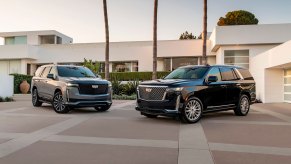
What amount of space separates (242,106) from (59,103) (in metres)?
6.86

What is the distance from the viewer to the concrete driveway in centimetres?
569

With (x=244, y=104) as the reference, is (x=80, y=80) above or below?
above

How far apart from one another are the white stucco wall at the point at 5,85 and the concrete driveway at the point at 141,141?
10.4 m

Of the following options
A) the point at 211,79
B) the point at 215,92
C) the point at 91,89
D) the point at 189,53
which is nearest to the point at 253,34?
the point at 189,53

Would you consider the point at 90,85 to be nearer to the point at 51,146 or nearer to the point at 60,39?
the point at 51,146

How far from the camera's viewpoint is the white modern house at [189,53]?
63.5 feet

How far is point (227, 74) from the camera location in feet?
38.3

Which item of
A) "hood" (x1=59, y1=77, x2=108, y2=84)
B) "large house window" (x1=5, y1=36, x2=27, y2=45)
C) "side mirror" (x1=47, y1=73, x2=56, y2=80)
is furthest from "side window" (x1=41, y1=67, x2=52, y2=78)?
"large house window" (x1=5, y1=36, x2=27, y2=45)

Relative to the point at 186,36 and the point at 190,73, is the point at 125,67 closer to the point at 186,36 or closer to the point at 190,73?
the point at 190,73

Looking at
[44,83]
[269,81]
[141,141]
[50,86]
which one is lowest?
[141,141]

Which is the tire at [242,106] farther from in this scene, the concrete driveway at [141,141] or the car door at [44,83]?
the car door at [44,83]

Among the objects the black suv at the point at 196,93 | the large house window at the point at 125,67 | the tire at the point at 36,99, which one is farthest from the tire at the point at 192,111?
the large house window at the point at 125,67

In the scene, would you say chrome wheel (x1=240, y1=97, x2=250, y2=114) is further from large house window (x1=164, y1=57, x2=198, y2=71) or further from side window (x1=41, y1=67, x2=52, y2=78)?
large house window (x1=164, y1=57, x2=198, y2=71)


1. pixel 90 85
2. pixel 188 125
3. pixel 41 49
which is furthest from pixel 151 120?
pixel 41 49
